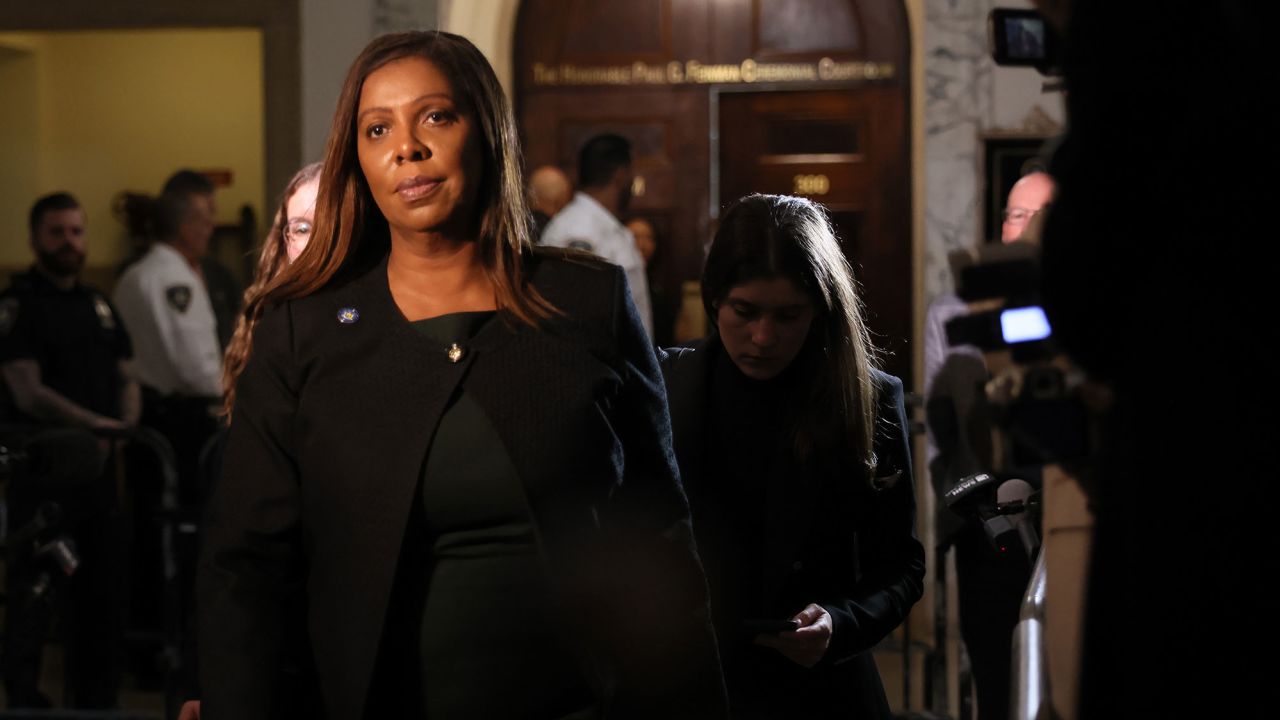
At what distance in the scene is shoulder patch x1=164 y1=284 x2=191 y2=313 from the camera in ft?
24.0

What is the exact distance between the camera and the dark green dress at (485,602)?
2025 millimetres

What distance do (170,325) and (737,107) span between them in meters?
3.12

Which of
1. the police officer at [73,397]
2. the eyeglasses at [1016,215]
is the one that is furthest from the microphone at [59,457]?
the eyeglasses at [1016,215]

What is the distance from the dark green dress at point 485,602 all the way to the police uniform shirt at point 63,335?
5.04 m

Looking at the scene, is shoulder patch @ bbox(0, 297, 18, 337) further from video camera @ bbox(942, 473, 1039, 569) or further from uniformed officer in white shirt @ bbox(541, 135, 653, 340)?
video camera @ bbox(942, 473, 1039, 569)

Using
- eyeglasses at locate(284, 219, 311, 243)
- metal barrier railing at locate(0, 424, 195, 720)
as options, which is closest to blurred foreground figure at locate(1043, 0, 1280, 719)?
eyeglasses at locate(284, 219, 311, 243)

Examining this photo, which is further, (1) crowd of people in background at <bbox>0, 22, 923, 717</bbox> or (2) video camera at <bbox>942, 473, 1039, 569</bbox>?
(2) video camera at <bbox>942, 473, 1039, 569</bbox>

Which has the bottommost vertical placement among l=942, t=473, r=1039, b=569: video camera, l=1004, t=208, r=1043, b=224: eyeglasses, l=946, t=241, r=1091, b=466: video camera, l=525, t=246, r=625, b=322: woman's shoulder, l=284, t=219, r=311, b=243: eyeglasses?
l=942, t=473, r=1039, b=569: video camera

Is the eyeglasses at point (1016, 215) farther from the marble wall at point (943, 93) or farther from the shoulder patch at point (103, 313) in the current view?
the shoulder patch at point (103, 313)

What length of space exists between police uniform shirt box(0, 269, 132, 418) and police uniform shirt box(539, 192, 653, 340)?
6.30 feet

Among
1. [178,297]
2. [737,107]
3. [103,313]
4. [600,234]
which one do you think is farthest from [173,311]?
[737,107]

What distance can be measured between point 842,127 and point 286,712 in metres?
6.66

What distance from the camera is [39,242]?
21.9ft

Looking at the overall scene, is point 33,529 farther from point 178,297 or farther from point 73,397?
point 178,297
